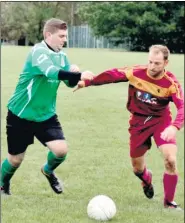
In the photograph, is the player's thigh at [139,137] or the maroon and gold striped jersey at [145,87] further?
the player's thigh at [139,137]

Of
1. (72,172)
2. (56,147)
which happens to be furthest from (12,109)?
(72,172)

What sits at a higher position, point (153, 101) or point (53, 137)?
point (153, 101)

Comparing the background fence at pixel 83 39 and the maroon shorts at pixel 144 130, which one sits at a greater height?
the maroon shorts at pixel 144 130

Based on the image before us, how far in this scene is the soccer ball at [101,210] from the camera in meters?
5.06

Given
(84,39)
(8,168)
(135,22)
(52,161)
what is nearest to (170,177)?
(52,161)

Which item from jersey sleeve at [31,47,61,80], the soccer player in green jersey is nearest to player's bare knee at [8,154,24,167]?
the soccer player in green jersey

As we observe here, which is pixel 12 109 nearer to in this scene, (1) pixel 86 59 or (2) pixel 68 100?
(2) pixel 68 100

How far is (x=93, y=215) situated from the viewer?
510 centimetres

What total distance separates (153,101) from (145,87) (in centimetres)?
16

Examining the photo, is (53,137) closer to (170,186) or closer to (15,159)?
(15,159)

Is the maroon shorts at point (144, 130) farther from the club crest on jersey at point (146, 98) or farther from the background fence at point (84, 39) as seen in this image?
the background fence at point (84, 39)

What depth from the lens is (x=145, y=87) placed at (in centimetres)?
570

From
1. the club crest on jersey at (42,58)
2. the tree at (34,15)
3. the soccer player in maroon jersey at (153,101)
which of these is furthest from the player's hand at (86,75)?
the tree at (34,15)

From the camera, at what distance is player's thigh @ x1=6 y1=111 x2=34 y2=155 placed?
18.6 feet
